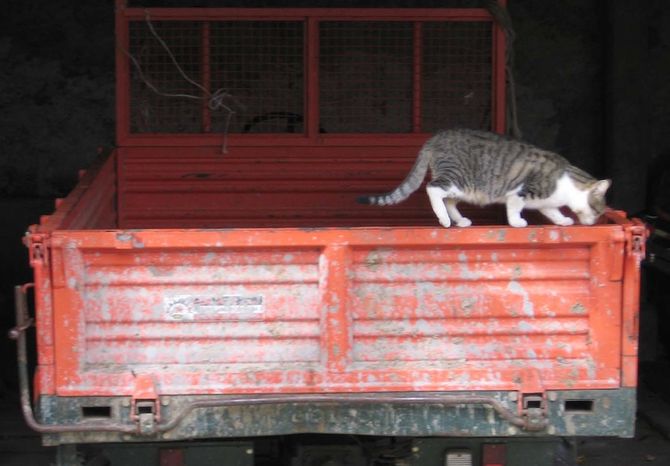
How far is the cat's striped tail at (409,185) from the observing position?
5238 millimetres

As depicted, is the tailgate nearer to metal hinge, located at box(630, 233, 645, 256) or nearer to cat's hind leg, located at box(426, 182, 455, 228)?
metal hinge, located at box(630, 233, 645, 256)

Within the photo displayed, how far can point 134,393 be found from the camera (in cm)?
397

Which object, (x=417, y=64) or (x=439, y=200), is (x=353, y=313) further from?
(x=417, y=64)

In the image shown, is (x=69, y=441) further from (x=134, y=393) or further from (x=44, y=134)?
(x=44, y=134)

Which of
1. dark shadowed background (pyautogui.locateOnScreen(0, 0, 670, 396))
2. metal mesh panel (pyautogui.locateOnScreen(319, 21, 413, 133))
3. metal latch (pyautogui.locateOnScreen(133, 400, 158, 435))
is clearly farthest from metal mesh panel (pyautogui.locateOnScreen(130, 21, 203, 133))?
dark shadowed background (pyautogui.locateOnScreen(0, 0, 670, 396))

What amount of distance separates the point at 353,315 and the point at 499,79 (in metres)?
2.17

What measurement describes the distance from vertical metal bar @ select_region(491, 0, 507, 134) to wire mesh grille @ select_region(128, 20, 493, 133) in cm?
4

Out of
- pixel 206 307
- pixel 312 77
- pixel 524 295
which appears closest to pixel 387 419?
pixel 524 295

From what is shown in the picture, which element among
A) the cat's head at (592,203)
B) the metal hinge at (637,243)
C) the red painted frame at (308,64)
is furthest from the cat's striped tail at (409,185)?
the metal hinge at (637,243)

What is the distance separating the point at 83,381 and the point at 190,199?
6.19ft

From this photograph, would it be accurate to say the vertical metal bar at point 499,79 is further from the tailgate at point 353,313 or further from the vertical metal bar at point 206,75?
the tailgate at point 353,313

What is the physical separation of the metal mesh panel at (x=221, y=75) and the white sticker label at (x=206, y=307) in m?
1.90

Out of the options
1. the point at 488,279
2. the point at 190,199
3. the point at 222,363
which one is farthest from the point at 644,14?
the point at 222,363

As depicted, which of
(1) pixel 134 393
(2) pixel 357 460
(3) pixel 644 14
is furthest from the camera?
(3) pixel 644 14
